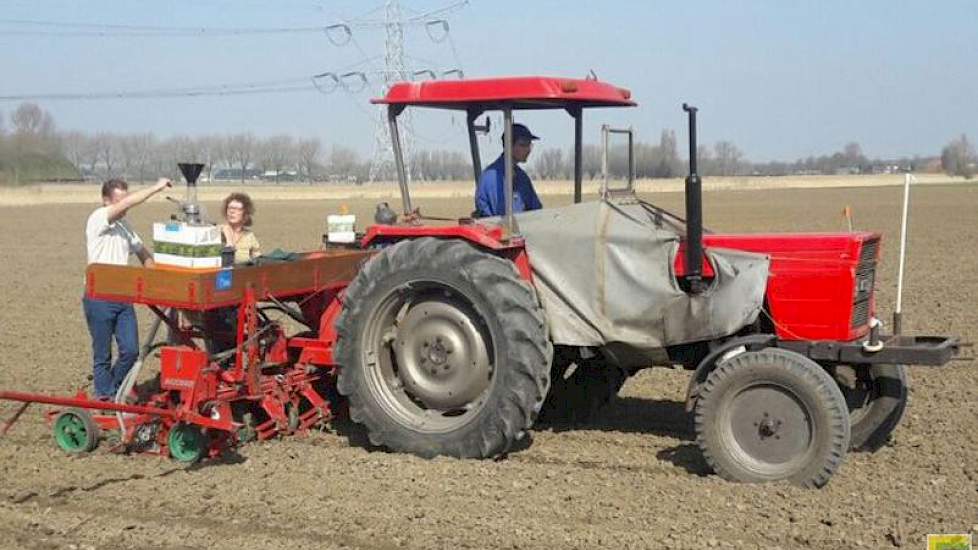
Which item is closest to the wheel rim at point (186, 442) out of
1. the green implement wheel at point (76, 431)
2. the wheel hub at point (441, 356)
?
the green implement wheel at point (76, 431)

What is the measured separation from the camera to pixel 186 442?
19.8ft

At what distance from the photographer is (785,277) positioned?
581 centimetres

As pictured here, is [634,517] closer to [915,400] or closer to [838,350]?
[838,350]

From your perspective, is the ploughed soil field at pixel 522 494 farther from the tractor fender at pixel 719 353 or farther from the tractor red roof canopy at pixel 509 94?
the tractor red roof canopy at pixel 509 94

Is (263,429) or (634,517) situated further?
(263,429)

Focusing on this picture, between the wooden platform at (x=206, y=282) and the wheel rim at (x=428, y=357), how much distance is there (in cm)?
66

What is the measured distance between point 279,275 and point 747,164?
91.4 metres

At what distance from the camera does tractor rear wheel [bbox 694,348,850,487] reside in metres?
5.28

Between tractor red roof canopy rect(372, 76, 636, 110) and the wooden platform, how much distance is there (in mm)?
1157

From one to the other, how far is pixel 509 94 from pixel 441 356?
1541 mm

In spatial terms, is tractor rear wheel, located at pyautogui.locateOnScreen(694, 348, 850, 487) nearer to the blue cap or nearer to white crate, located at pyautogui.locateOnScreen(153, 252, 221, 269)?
the blue cap

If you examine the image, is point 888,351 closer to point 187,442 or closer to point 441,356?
point 441,356

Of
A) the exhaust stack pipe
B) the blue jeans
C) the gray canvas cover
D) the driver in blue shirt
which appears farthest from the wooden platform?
the exhaust stack pipe

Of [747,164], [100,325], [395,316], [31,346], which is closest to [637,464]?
[395,316]
